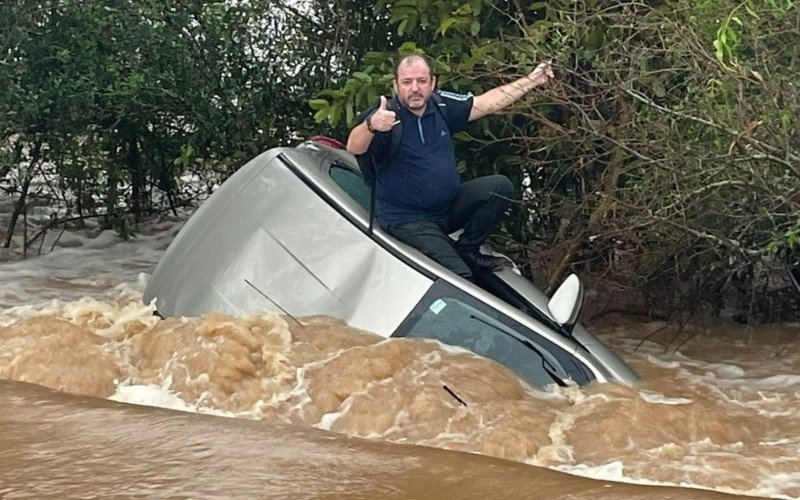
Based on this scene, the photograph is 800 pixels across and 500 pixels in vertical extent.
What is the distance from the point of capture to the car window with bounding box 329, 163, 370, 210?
5.71m

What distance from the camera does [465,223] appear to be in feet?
19.6

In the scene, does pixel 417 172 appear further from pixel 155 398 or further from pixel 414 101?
pixel 155 398

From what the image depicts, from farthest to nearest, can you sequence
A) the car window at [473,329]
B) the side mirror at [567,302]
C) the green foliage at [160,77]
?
the green foliage at [160,77], the car window at [473,329], the side mirror at [567,302]

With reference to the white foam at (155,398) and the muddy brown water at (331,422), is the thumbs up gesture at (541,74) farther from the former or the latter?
the white foam at (155,398)

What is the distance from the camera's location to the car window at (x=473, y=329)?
504 centimetres

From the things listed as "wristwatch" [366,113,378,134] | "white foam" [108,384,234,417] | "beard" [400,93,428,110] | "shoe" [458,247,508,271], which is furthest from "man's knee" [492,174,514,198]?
"white foam" [108,384,234,417]

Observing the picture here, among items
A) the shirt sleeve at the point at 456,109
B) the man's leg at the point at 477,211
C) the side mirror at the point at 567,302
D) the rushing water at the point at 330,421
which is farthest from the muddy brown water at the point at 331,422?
the shirt sleeve at the point at 456,109

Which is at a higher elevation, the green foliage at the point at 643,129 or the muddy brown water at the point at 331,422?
the green foliage at the point at 643,129

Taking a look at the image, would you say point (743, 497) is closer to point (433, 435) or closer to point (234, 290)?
point (433, 435)

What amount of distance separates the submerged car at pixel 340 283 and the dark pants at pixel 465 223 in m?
0.22

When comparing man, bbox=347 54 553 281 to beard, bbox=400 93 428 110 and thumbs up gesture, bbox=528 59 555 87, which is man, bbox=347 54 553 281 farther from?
thumbs up gesture, bbox=528 59 555 87

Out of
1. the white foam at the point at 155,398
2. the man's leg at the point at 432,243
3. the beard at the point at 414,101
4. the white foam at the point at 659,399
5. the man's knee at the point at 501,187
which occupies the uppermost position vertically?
the beard at the point at 414,101

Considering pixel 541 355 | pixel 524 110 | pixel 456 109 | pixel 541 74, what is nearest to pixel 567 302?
pixel 541 355

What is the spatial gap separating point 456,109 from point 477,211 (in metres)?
0.63
